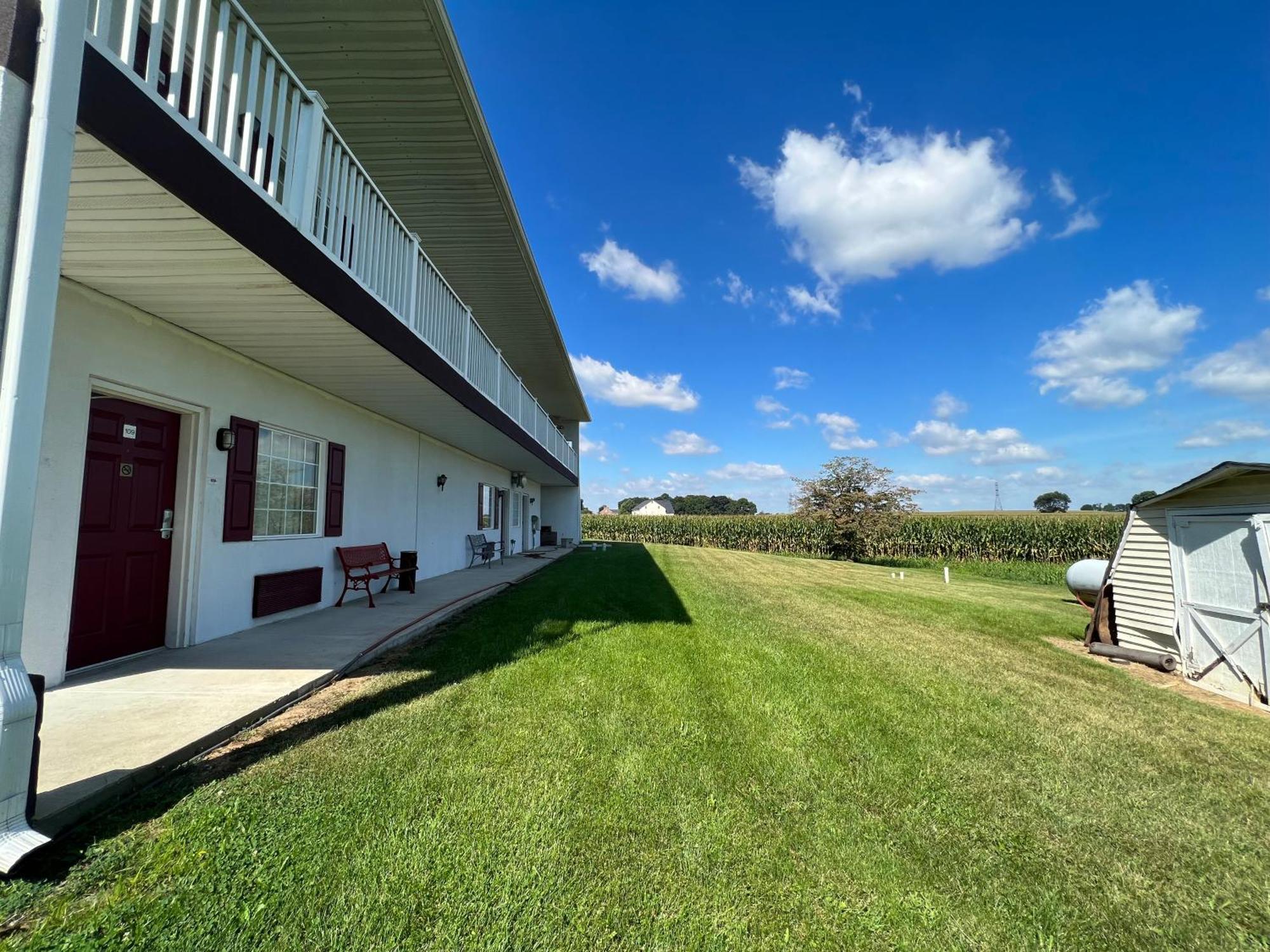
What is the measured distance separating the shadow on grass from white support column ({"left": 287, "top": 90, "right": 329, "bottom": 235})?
328 centimetres

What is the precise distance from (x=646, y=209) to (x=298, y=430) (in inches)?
537

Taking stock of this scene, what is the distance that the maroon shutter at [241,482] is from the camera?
5.12m

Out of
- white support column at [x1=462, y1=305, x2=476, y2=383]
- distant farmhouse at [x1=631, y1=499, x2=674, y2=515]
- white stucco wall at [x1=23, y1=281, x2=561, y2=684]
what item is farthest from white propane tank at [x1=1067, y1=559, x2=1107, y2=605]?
distant farmhouse at [x1=631, y1=499, x2=674, y2=515]

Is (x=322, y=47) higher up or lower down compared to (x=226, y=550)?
higher up

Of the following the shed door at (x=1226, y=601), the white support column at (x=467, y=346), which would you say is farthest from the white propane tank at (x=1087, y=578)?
the white support column at (x=467, y=346)

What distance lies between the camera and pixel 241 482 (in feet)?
17.3

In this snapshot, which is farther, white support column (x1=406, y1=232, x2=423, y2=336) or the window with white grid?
the window with white grid

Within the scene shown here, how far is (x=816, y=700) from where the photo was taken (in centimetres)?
423

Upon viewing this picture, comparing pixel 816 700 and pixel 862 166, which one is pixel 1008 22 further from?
pixel 816 700

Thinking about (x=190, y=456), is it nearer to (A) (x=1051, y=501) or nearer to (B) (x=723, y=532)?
(B) (x=723, y=532)

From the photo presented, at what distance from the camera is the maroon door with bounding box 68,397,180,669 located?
3.95 meters

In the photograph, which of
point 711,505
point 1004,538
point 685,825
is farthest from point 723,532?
point 711,505

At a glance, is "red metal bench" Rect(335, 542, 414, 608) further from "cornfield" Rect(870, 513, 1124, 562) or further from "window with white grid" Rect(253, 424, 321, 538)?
"cornfield" Rect(870, 513, 1124, 562)

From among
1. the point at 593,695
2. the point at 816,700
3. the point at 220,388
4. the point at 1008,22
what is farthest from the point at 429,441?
the point at 1008,22
